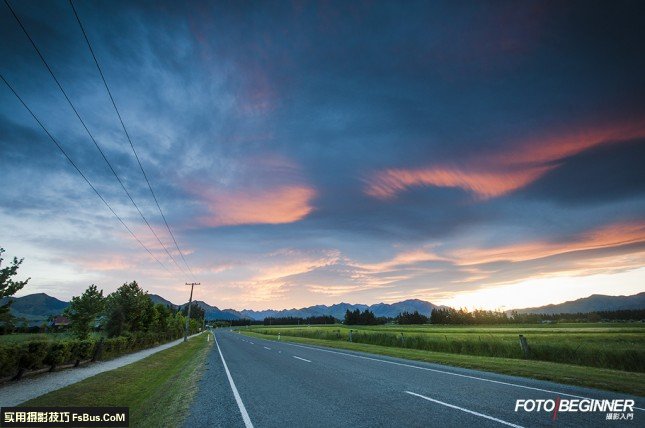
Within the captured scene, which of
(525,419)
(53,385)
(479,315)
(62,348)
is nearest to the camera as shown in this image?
(525,419)

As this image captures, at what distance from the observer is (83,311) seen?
113 ft

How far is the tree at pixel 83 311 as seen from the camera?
112 ft

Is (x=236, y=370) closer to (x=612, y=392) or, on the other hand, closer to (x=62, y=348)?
(x=62, y=348)

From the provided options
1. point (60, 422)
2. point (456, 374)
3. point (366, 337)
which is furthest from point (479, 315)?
point (60, 422)

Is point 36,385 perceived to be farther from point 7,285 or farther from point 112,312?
point 112,312

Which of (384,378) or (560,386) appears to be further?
(384,378)

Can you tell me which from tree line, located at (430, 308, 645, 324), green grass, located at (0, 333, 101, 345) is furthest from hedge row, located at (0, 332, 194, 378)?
tree line, located at (430, 308, 645, 324)

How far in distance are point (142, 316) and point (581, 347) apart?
46532 mm

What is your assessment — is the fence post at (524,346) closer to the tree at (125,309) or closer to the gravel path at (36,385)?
the gravel path at (36,385)

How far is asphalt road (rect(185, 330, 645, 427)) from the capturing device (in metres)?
6.20

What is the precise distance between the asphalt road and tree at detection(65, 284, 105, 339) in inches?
1228

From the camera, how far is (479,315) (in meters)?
137

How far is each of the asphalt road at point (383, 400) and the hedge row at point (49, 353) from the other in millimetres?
10101

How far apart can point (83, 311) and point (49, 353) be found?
21129mm
